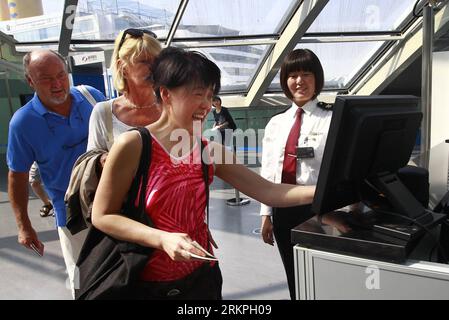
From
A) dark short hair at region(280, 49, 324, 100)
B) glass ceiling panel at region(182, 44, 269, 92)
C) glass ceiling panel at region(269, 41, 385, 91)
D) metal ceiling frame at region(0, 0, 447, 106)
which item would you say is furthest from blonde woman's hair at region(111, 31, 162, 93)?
glass ceiling panel at region(269, 41, 385, 91)

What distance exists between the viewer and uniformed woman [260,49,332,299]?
1642 mm

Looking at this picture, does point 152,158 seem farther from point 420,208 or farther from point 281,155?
point 281,155

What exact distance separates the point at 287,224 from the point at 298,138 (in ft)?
1.27

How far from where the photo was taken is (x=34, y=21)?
6172 mm

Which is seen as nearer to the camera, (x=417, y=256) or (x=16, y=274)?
(x=417, y=256)

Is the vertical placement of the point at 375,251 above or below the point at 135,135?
below

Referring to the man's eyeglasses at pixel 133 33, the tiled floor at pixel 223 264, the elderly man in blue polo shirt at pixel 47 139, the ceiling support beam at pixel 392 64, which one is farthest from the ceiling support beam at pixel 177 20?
the man's eyeglasses at pixel 133 33

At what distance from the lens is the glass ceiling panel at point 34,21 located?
18.4 ft

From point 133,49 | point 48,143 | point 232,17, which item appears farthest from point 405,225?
point 232,17

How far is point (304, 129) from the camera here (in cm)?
169

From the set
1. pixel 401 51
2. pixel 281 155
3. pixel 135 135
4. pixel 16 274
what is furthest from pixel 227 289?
pixel 401 51

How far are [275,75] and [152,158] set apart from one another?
746 cm

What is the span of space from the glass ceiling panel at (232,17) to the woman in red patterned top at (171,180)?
5663mm

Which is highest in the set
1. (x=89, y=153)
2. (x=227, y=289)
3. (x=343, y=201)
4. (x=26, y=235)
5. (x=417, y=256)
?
(x=89, y=153)
